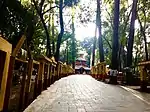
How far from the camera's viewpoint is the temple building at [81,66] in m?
91.7

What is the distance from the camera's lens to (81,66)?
94188mm

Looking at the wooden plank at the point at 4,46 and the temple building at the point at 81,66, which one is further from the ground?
the temple building at the point at 81,66

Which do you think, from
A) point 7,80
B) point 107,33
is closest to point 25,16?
point 7,80

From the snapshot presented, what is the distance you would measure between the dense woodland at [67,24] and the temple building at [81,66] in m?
24.8

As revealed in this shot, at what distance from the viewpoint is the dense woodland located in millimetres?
16516

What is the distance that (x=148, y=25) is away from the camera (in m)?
39.0

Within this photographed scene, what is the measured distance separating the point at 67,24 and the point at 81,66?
58.7 metres

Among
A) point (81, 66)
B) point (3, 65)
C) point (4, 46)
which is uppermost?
point (81, 66)

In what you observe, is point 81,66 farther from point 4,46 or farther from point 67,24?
point 4,46

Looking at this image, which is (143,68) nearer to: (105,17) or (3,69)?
(3,69)

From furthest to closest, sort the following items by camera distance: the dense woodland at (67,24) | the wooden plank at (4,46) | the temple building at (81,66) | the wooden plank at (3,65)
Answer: the temple building at (81,66) → the dense woodland at (67,24) → the wooden plank at (3,65) → the wooden plank at (4,46)

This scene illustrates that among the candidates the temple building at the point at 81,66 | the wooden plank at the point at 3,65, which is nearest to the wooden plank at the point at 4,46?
the wooden plank at the point at 3,65

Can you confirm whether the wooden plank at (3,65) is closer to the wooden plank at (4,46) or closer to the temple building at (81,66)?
the wooden plank at (4,46)

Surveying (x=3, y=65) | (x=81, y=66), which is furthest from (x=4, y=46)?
(x=81, y=66)
